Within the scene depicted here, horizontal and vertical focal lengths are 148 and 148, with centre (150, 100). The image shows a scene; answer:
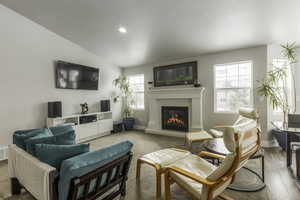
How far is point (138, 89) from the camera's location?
5773 mm

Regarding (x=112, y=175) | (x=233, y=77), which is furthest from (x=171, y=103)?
(x=112, y=175)

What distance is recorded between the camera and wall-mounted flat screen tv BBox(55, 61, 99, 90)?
13.1ft

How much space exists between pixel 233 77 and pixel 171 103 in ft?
6.31

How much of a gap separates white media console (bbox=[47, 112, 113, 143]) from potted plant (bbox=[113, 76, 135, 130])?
0.66 m

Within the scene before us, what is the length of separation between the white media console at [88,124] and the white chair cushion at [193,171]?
3.21 metres

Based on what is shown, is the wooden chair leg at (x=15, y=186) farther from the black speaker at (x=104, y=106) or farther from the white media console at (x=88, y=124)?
the black speaker at (x=104, y=106)

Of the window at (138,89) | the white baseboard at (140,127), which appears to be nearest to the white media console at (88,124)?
the white baseboard at (140,127)

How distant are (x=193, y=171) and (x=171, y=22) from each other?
2793 millimetres

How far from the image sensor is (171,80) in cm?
477

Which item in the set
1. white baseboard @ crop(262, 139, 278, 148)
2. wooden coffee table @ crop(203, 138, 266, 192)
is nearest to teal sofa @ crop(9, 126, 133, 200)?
wooden coffee table @ crop(203, 138, 266, 192)

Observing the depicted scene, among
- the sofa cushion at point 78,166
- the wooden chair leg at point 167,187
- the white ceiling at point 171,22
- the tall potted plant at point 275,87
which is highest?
the white ceiling at point 171,22

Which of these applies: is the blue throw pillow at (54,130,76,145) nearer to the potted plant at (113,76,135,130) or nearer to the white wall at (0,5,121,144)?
the white wall at (0,5,121,144)

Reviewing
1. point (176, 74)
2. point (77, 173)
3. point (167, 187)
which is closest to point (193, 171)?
point (167, 187)

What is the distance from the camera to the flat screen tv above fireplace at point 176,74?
4.39 metres
